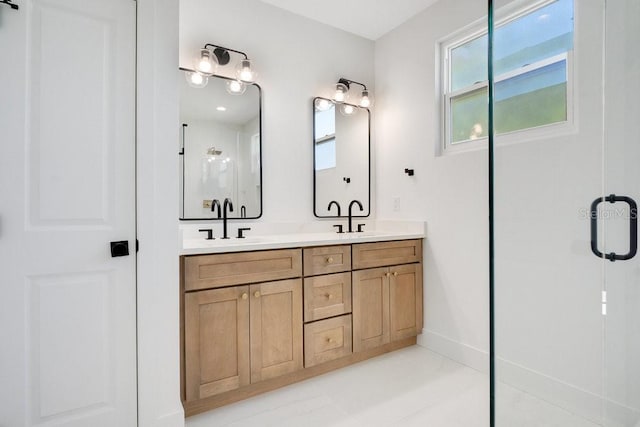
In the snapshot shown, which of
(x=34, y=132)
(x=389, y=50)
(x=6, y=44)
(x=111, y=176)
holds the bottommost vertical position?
(x=111, y=176)

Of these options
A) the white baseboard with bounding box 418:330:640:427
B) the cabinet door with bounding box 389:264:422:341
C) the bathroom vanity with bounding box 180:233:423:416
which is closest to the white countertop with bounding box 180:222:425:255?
the bathroom vanity with bounding box 180:233:423:416

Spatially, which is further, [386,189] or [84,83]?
[386,189]

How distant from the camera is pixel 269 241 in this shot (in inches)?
79.4

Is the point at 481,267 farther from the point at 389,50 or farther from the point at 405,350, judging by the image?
the point at 389,50

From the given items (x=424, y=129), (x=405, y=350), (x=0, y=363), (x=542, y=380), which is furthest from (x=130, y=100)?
(x=405, y=350)

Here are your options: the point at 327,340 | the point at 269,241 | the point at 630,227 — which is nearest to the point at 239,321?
the point at 269,241

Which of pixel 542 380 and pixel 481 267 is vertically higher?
pixel 481 267

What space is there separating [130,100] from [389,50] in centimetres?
230

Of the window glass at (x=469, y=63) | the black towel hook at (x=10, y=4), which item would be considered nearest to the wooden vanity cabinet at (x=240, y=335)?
A: the black towel hook at (x=10, y=4)

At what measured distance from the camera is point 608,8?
4.36 feet

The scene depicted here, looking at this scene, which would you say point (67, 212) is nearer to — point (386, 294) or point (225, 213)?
point (225, 213)

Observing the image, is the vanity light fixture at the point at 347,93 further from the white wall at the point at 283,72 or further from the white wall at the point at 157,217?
the white wall at the point at 157,217

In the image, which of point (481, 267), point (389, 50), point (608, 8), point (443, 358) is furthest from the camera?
point (389, 50)

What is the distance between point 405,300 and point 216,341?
A: 1.44 meters
